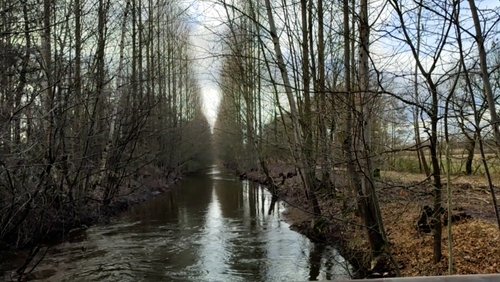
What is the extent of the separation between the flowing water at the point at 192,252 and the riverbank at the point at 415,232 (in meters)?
0.51

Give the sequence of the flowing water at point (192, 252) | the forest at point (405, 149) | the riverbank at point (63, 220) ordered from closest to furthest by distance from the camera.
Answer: the forest at point (405, 149), the flowing water at point (192, 252), the riverbank at point (63, 220)

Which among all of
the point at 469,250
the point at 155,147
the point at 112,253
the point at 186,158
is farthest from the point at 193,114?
the point at 469,250

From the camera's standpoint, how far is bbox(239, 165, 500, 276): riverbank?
22.9 feet

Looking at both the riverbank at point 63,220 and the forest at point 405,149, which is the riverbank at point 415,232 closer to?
the forest at point 405,149

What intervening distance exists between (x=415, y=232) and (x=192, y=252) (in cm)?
505

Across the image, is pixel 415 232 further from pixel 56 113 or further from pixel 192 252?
pixel 56 113

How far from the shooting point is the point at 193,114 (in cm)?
5659

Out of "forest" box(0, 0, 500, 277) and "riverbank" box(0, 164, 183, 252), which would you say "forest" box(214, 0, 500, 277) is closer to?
"forest" box(0, 0, 500, 277)

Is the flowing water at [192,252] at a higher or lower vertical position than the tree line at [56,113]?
lower

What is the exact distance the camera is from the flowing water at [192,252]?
9.49m

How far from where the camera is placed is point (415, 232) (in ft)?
32.3

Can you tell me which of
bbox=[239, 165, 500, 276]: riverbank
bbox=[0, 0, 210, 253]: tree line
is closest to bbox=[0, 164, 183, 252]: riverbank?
bbox=[0, 0, 210, 253]: tree line

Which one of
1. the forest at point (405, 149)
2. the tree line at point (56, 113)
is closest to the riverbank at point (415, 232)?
the forest at point (405, 149)

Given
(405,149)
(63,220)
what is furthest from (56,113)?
(405,149)
